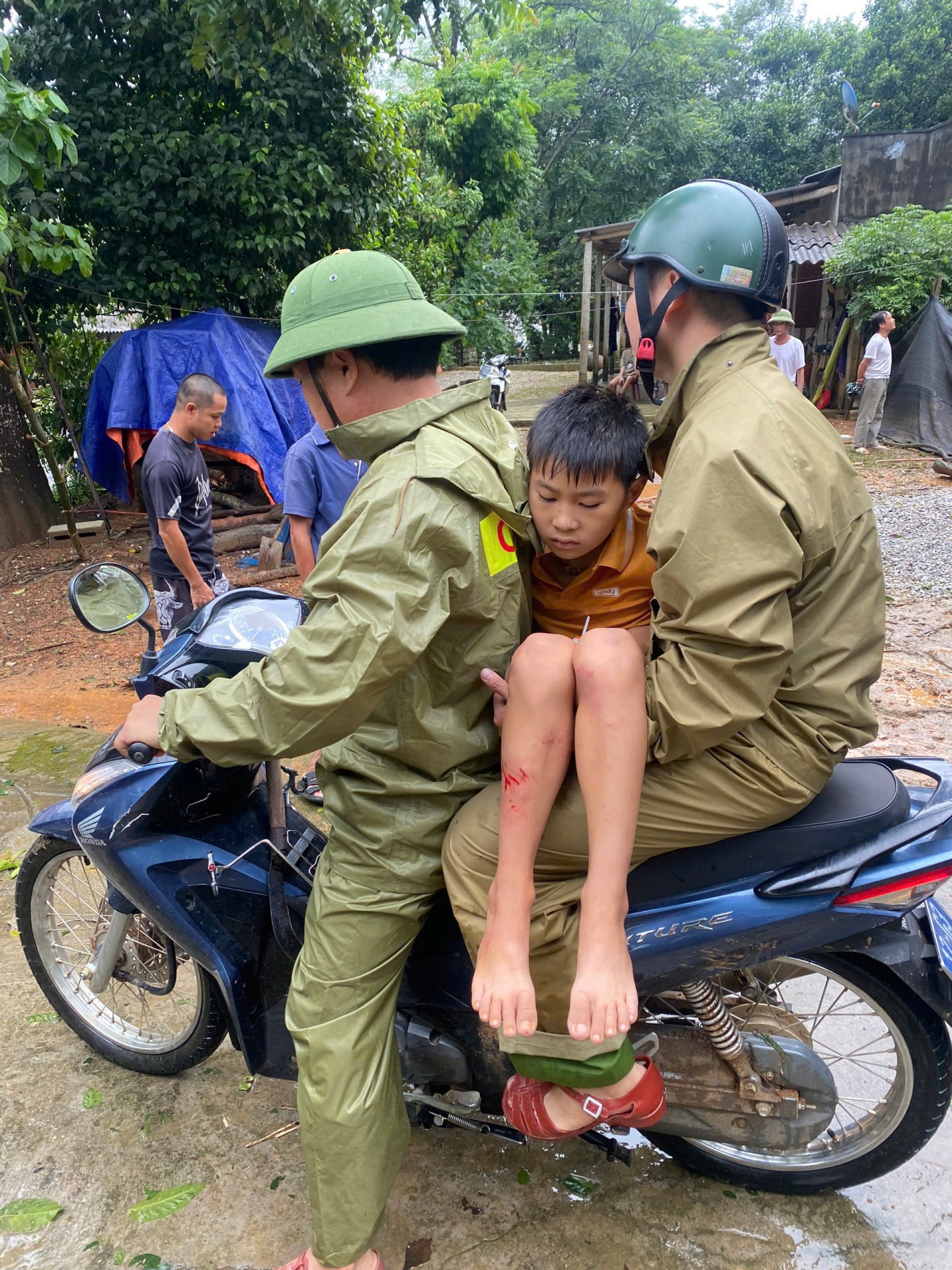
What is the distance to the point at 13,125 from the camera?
4.97 metres

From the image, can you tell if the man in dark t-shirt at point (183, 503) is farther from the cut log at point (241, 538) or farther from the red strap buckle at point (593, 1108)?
the cut log at point (241, 538)

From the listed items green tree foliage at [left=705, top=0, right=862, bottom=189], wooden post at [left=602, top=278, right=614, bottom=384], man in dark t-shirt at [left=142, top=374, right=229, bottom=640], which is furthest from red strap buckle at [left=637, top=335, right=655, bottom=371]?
green tree foliage at [left=705, top=0, right=862, bottom=189]

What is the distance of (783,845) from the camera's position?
1.72 meters

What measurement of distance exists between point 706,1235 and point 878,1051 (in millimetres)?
588

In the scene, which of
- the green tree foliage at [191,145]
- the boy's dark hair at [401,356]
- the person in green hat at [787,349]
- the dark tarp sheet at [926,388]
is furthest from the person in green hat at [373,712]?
the dark tarp sheet at [926,388]

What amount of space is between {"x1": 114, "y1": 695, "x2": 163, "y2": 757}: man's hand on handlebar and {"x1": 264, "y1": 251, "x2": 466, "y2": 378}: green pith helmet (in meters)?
0.73

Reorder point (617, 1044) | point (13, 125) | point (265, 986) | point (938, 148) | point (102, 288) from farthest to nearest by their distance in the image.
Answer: point (938, 148)
point (102, 288)
point (13, 125)
point (265, 986)
point (617, 1044)

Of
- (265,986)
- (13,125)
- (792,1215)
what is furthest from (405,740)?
(13,125)

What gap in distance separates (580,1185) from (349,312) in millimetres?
2124

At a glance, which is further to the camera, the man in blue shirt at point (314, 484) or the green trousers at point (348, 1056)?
the man in blue shirt at point (314, 484)

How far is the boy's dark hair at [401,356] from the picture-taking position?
5.76 feet

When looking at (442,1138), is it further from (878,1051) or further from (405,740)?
(405,740)

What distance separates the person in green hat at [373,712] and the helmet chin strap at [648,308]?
0.35 metres

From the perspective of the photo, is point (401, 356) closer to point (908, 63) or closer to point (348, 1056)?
point (348, 1056)
